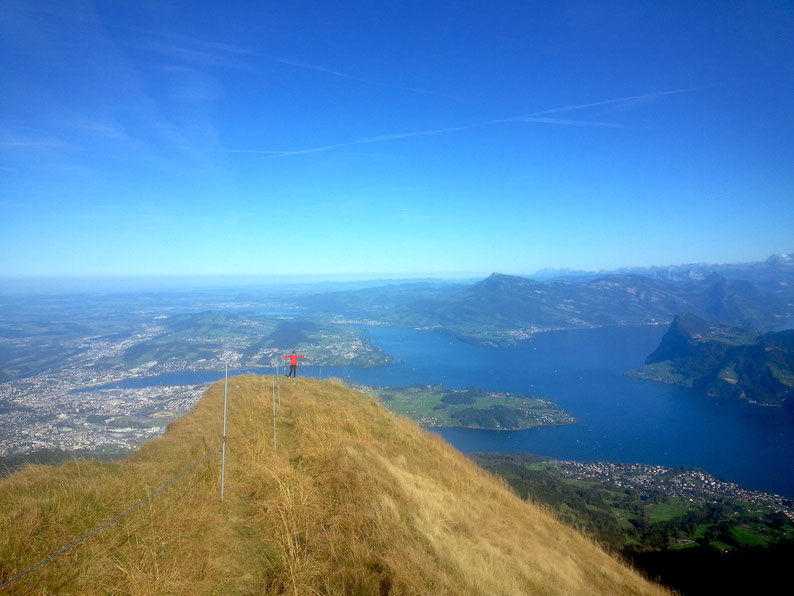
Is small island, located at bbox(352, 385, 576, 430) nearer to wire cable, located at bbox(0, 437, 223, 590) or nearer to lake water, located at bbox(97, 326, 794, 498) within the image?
lake water, located at bbox(97, 326, 794, 498)

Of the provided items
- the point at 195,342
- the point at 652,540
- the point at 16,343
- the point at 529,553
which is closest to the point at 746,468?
the point at 652,540

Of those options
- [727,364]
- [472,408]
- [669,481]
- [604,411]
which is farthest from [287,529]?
[727,364]

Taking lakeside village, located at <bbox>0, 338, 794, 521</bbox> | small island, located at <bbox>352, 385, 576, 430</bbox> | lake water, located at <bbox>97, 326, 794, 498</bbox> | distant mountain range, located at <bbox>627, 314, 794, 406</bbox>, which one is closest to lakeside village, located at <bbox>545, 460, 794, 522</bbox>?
lakeside village, located at <bbox>0, 338, 794, 521</bbox>

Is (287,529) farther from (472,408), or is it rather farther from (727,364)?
(727,364)

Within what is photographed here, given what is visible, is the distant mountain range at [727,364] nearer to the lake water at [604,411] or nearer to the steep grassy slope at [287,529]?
the lake water at [604,411]

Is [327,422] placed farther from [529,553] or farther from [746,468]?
[746,468]

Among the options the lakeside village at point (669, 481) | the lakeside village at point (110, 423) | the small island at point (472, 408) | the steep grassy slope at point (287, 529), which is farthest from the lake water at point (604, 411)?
the steep grassy slope at point (287, 529)
